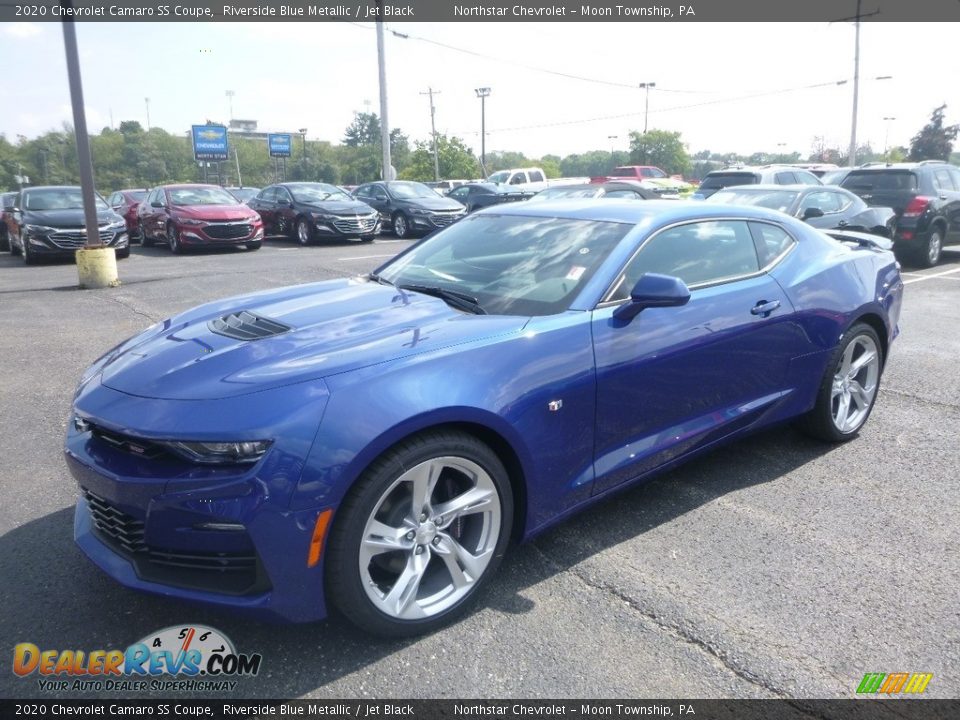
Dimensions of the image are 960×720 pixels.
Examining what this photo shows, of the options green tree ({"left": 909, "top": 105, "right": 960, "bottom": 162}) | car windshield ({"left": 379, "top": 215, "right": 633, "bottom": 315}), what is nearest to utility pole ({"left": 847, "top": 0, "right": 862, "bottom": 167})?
green tree ({"left": 909, "top": 105, "right": 960, "bottom": 162})

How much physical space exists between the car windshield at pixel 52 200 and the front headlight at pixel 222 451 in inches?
558

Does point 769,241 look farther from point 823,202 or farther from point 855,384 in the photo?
point 823,202

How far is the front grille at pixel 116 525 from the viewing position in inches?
96.8

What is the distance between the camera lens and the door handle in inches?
148

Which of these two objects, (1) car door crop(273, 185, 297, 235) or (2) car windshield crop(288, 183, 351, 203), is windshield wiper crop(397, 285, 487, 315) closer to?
(2) car windshield crop(288, 183, 351, 203)

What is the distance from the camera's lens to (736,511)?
360 centimetres

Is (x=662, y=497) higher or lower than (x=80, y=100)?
lower

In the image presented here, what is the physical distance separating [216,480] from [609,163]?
10861cm

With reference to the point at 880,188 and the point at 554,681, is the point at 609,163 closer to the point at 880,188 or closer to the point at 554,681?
the point at 880,188

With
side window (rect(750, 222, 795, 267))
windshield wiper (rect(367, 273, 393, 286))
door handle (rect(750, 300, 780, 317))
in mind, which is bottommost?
door handle (rect(750, 300, 780, 317))

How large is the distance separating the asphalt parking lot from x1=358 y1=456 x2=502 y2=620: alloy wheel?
0.16 metres

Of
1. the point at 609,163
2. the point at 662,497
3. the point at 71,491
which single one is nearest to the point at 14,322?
the point at 71,491

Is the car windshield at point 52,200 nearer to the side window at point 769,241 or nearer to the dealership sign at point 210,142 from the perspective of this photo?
the side window at point 769,241

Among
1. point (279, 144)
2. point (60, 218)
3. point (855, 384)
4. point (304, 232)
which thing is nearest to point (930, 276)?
point (855, 384)
